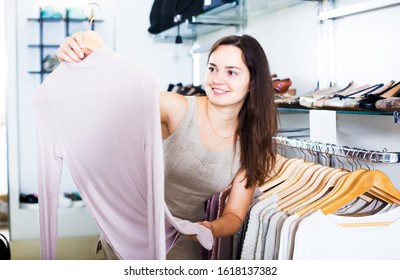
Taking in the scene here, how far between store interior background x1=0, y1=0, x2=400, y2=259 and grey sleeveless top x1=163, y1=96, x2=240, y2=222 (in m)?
0.34

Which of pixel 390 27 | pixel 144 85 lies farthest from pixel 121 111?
pixel 390 27

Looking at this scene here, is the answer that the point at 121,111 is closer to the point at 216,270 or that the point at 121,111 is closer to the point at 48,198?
the point at 48,198

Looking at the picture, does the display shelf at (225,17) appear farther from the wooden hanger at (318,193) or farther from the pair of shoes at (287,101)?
the wooden hanger at (318,193)

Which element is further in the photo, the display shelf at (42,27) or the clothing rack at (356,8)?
the display shelf at (42,27)

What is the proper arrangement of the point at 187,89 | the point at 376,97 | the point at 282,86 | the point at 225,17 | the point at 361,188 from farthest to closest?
the point at 225,17 → the point at 187,89 → the point at 282,86 → the point at 376,97 → the point at 361,188

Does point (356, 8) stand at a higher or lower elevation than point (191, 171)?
higher

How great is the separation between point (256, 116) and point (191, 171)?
0.64ft

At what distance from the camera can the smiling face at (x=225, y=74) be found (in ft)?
3.87

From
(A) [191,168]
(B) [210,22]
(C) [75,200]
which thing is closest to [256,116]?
(A) [191,168]

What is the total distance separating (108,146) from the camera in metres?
0.92

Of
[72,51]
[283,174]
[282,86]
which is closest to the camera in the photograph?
[72,51]

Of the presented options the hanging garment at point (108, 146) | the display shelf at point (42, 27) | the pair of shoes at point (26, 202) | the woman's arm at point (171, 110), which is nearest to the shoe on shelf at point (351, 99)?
the woman's arm at point (171, 110)

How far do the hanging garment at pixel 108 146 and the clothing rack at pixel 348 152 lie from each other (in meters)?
0.38

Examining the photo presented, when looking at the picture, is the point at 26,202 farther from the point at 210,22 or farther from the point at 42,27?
the point at 210,22
